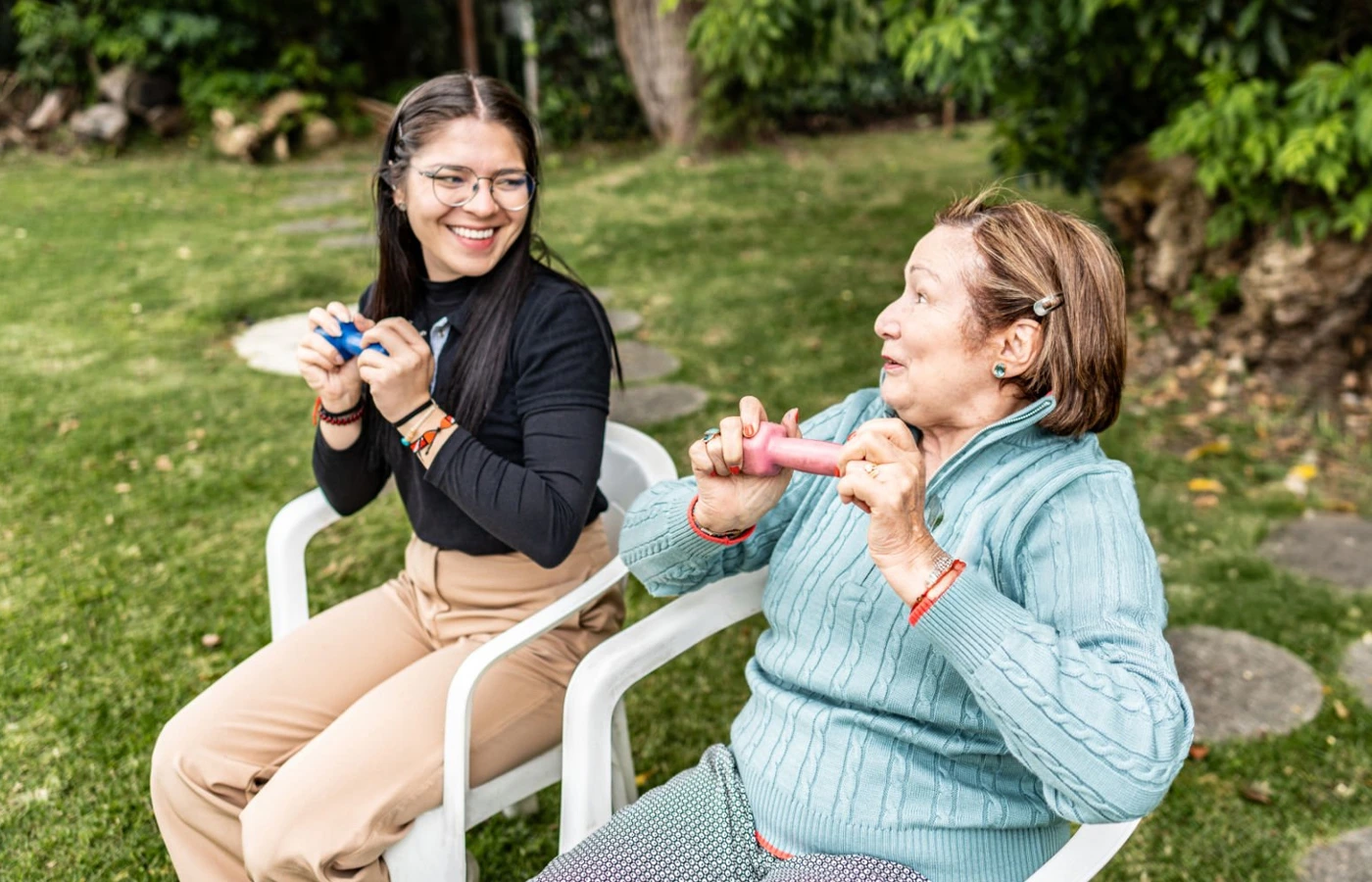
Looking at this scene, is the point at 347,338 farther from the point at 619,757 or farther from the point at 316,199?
the point at 316,199

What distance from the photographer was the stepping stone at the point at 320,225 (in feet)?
25.2

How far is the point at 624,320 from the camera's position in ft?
19.2

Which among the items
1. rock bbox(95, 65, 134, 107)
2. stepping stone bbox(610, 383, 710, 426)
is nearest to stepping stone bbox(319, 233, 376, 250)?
stepping stone bbox(610, 383, 710, 426)

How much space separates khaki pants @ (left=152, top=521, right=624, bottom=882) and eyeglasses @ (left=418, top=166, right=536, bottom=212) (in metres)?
0.65

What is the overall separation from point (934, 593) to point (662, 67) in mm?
8844

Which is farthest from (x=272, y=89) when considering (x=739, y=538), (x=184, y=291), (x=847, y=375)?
(x=739, y=538)

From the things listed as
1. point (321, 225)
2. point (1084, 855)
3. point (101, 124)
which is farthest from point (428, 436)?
point (101, 124)

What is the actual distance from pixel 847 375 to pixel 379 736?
11.7 feet

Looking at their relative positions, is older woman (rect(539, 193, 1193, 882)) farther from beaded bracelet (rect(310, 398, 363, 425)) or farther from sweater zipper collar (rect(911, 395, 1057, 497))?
beaded bracelet (rect(310, 398, 363, 425))

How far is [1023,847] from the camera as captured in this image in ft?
5.24

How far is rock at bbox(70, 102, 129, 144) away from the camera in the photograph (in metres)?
10.2

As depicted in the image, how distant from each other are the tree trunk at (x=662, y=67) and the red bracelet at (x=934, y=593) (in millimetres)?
8233

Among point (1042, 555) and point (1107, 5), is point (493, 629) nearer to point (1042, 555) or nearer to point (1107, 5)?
point (1042, 555)

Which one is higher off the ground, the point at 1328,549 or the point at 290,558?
the point at 290,558
